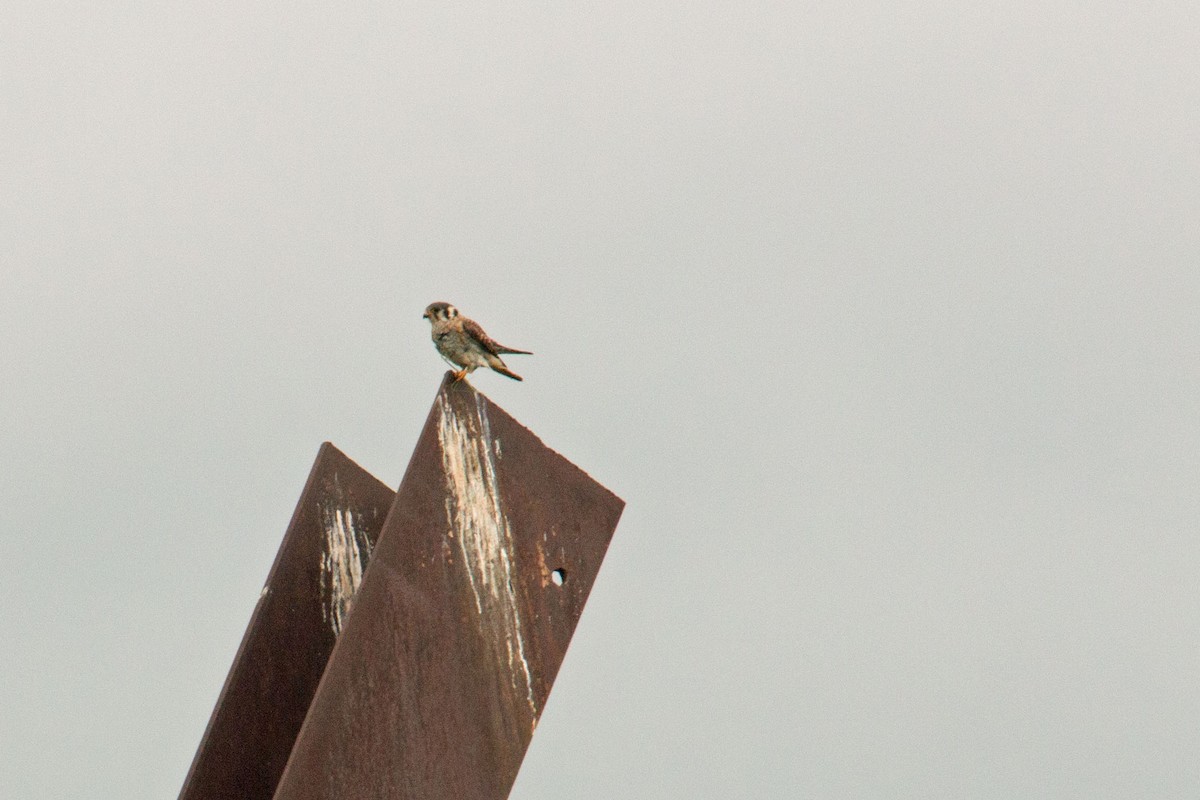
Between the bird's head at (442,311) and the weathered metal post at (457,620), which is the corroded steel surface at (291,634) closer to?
the weathered metal post at (457,620)

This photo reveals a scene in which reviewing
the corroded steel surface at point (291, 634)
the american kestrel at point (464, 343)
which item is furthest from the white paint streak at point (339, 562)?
the american kestrel at point (464, 343)

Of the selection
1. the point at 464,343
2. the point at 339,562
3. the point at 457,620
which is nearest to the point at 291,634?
the point at 339,562

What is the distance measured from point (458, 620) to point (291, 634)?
0.70 m

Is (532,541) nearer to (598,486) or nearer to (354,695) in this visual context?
(598,486)

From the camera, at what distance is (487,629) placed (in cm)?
738

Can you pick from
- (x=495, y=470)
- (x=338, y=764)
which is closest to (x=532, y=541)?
(x=495, y=470)

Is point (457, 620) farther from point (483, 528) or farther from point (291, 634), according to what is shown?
point (291, 634)

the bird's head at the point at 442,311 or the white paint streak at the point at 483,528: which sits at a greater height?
the bird's head at the point at 442,311

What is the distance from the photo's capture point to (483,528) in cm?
739

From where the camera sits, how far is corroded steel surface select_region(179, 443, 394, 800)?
7.33 meters

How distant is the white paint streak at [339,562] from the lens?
25.4 ft

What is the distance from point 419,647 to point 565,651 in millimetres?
758

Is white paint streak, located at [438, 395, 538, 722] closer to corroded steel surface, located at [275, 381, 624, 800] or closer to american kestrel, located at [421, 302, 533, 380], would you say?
corroded steel surface, located at [275, 381, 624, 800]

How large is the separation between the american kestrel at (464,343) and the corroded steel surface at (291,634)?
3.48 ft
